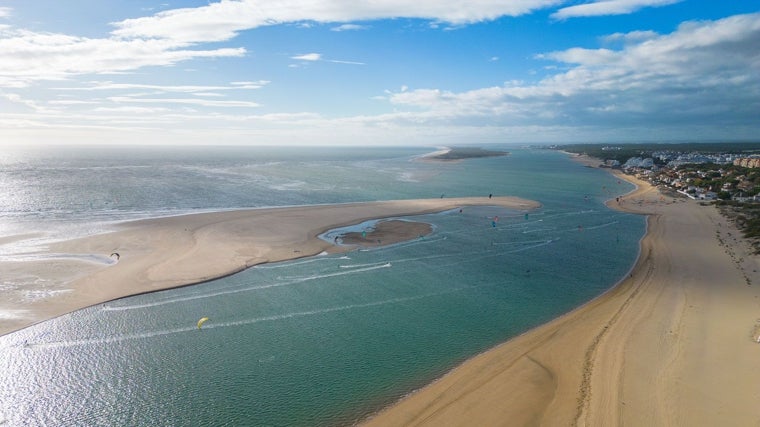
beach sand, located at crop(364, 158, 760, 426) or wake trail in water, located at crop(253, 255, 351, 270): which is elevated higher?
wake trail in water, located at crop(253, 255, 351, 270)

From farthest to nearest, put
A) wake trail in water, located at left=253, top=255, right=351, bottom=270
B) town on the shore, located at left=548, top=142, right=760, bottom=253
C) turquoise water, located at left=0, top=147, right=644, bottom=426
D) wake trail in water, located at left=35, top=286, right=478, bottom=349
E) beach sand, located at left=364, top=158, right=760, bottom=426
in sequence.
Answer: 1. town on the shore, located at left=548, top=142, right=760, bottom=253
2. wake trail in water, located at left=253, top=255, right=351, bottom=270
3. wake trail in water, located at left=35, top=286, right=478, bottom=349
4. turquoise water, located at left=0, top=147, right=644, bottom=426
5. beach sand, located at left=364, top=158, right=760, bottom=426

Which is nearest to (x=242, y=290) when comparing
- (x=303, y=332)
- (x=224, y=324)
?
(x=224, y=324)

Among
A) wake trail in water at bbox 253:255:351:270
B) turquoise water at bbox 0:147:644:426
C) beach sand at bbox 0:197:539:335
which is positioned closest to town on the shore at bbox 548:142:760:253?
turquoise water at bbox 0:147:644:426

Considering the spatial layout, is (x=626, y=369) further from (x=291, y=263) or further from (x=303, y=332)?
(x=291, y=263)

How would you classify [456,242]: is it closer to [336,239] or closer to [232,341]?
[336,239]

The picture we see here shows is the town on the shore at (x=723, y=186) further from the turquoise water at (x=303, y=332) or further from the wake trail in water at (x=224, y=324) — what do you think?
the wake trail in water at (x=224, y=324)

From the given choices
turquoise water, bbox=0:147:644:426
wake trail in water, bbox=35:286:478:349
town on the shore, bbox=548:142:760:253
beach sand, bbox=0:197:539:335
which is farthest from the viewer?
town on the shore, bbox=548:142:760:253

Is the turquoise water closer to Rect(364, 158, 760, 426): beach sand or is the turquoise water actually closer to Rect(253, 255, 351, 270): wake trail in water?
Rect(253, 255, 351, 270): wake trail in water

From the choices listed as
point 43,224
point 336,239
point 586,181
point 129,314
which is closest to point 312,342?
point 129,314

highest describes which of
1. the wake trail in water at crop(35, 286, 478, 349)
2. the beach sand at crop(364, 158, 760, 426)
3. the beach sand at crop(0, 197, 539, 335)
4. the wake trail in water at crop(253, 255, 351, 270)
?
the beach sand at crop(0, 197, 539, 335)
